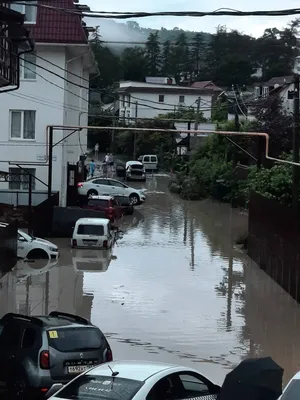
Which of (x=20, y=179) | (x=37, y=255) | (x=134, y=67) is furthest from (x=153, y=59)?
(x=37, y=255)

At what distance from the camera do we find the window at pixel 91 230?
115 feet

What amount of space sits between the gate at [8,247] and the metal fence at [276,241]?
348 inches

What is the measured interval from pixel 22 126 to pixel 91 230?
34.4ft

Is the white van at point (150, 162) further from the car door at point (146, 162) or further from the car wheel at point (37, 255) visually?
the car wheel at point (37, 255)

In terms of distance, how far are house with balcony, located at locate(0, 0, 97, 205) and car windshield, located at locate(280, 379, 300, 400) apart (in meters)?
34.3

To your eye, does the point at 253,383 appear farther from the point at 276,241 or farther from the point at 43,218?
the point at 43,218

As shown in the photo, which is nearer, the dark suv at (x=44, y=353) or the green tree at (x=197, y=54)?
the dark suv at (x=44, y=353)

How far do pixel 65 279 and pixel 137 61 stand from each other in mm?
125402

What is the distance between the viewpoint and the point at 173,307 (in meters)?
A: 23.2

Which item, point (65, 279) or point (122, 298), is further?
point (65, 279)

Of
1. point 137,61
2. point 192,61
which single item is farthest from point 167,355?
point 192,61

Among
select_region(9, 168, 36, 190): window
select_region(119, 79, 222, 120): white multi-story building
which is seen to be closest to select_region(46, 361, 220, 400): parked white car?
select_region(9, 168, 36, 190): window

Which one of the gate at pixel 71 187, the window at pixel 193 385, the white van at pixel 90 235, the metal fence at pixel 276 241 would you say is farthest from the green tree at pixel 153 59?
the window at pixel 193 385

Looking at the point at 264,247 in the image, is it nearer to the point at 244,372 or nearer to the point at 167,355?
the point at 167,355
